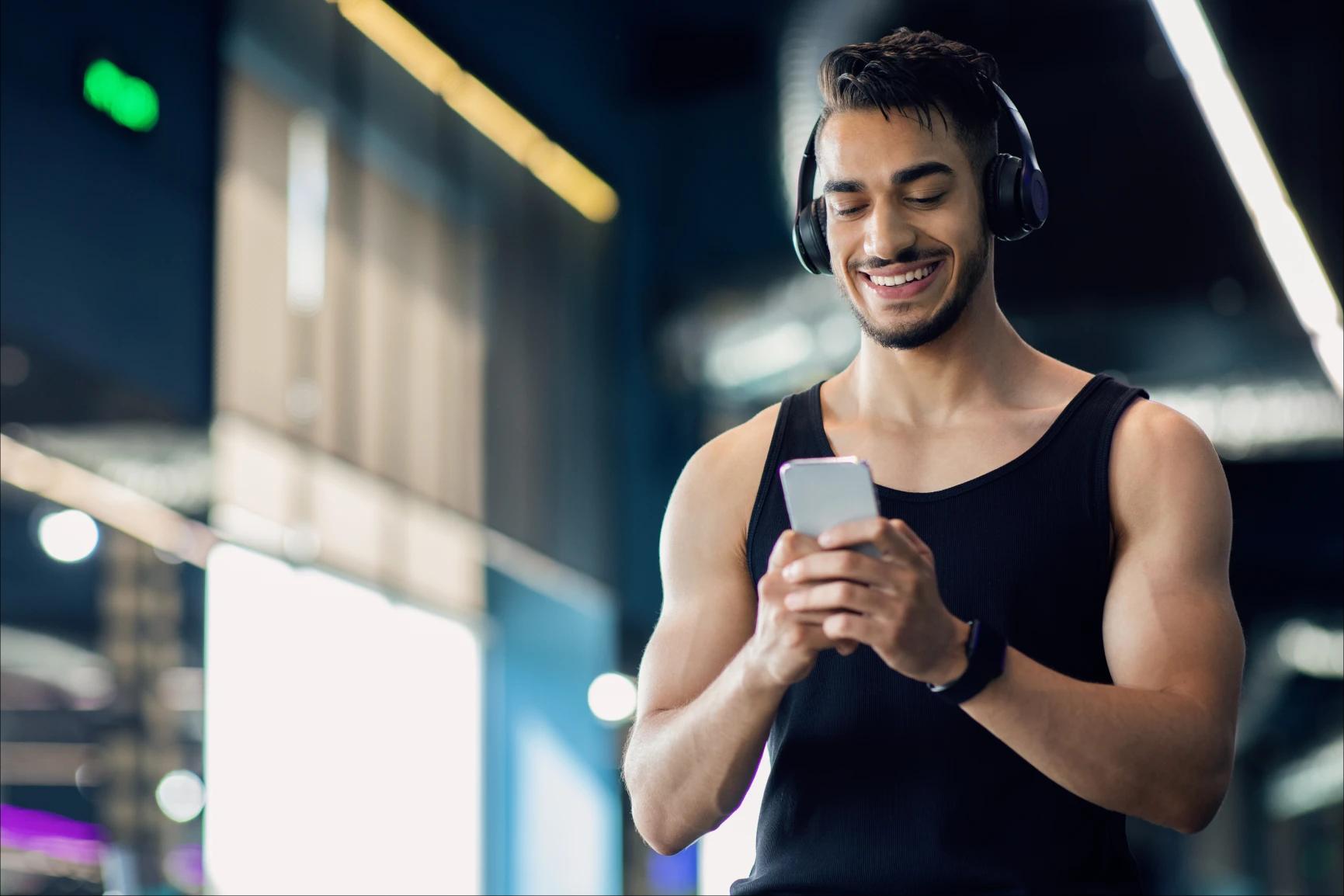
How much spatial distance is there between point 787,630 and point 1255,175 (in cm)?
392

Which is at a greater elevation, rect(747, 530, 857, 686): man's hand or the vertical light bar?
the vertical light bar

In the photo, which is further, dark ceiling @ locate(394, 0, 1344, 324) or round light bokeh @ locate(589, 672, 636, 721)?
round light bokeh @ locate(589, 672, 636, 721)

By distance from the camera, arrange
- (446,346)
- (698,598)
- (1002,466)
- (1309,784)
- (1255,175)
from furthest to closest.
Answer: (1309,784) → (446,346) → (1255,175) → (698,598) → (1002,466)

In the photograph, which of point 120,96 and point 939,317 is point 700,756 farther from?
point 120,96

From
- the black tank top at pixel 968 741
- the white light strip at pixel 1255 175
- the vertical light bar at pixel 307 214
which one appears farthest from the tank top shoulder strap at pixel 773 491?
the vertical light bar at pixel 307 214

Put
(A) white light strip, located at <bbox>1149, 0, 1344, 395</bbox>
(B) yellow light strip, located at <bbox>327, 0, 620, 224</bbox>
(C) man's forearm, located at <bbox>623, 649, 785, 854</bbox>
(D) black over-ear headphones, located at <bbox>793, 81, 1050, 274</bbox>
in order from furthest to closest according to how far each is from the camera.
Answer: (B) yellow light strip, located at <bbox>327, 0, 620, 224</bbox>
(A) white light strip, located at <bbox>1149, 0, 1344, 395</bbox>
(D) black over-ear headphones, located at <bbox>793, 81, 1050, 274</bbox>
(C) man's forearm, located at <bbox>623, 649, 785, 854</bbox>

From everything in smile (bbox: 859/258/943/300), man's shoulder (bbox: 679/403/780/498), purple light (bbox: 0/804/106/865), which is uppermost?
smile (bbox: 859/258/943/300)

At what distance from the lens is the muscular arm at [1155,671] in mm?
1362

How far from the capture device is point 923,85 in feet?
5.37

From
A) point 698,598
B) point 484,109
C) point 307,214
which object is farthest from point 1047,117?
point 698,598

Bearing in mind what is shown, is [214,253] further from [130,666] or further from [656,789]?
[656,789]

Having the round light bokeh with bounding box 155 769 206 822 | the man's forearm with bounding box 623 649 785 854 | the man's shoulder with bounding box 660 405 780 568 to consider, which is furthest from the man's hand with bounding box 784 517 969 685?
the round light bokeh with bounding box 155 769 206 822

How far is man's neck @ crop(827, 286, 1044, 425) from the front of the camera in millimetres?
1678

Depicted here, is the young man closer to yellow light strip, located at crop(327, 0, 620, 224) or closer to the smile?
the smile
